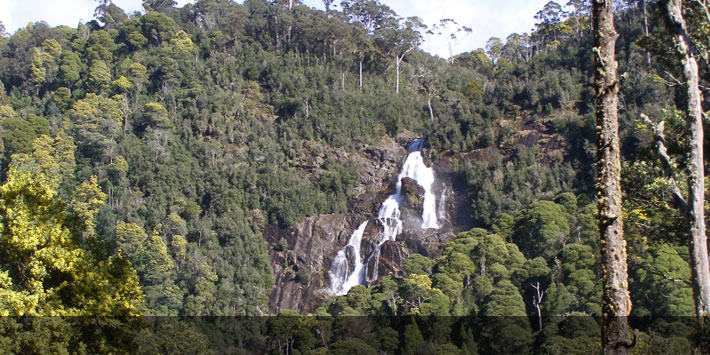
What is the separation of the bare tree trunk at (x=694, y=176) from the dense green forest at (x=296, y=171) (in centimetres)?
217

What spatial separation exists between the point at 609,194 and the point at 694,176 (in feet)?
8.61

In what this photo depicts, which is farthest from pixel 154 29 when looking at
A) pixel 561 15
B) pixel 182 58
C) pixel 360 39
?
pixel 561 15

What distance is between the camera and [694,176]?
9.60 meters

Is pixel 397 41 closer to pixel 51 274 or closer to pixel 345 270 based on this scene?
pixel 345 270

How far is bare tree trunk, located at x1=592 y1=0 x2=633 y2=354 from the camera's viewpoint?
746 cm

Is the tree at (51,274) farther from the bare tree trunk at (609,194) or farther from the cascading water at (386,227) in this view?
the cascading water at (386,227)

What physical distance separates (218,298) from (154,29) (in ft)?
129

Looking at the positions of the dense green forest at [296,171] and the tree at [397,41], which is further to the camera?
the tree at [397,41]

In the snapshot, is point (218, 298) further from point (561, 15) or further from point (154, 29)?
point (561, 15)

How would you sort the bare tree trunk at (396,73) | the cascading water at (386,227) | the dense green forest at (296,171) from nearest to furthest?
the dense green forest at (296,171) < the cascading water at (386,227) < the bare tree trunk at (396,73)

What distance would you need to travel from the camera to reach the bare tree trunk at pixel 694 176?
9.35 m

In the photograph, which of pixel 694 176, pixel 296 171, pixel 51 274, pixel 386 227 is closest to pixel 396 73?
pixel 296 171

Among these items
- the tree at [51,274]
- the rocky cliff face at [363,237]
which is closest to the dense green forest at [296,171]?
the tree at [51,274]

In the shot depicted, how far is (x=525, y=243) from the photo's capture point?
4791 cm
